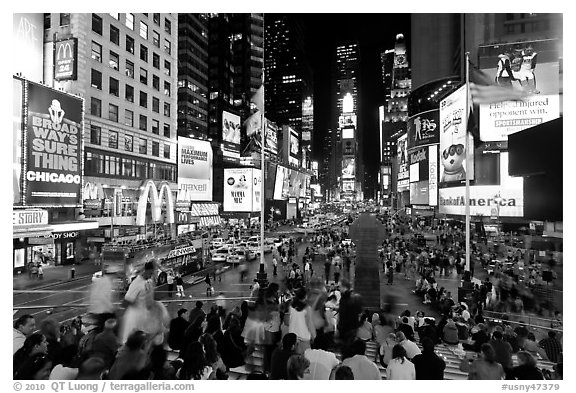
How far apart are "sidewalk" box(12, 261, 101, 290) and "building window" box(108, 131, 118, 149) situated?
9128mm

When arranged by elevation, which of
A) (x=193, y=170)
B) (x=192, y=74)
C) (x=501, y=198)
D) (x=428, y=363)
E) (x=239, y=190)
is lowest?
(x=428, y=363)

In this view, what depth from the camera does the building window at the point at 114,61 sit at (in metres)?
28.5

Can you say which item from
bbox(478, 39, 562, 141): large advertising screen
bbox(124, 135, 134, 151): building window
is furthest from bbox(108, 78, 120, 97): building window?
bbox(478, 39, 562, 141): large advertising screen

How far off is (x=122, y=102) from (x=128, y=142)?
322 cm

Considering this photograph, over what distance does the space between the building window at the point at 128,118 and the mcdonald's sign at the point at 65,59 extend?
780 centimetres

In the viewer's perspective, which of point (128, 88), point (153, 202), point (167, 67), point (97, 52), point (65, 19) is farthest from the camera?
point (167, 67)

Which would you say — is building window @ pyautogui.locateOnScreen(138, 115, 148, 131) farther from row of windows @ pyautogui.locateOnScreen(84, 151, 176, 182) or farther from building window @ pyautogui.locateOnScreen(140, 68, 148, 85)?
building window @ pyautogui.locateOnScreen(140, 68, 148, 85)

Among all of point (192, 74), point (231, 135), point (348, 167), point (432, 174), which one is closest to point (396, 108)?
point (348, 167)

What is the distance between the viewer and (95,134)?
2692 centimetres

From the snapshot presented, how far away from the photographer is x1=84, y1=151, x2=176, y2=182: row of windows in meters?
26.5

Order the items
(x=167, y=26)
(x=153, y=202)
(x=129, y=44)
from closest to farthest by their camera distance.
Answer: (x=153, y=202) < (x=129, y=44) < (x=167, y=26)

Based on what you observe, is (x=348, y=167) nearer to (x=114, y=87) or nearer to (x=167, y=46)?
(x=167, y=46)

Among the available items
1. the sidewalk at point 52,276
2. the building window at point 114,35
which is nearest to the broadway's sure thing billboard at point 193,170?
the building window at point 114,35

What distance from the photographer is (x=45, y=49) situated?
70.2ft
